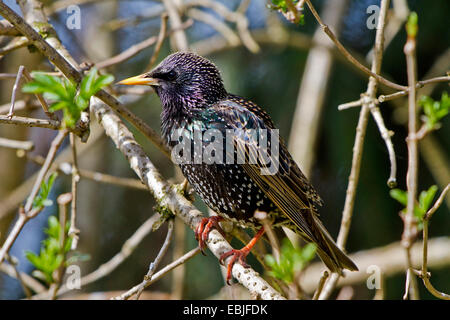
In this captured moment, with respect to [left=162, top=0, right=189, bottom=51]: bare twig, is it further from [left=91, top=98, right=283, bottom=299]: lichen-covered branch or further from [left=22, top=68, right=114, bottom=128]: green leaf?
[left=22, top=68, right=114, bottom=128]: green leaf

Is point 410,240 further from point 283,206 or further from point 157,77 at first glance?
point 157,77

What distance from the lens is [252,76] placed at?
16.8 feet

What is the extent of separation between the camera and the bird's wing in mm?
3278

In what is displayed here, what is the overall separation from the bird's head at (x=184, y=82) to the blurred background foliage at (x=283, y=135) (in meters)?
1.24

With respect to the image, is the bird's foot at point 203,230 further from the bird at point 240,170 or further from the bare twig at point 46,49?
the bare twig at point 46,49

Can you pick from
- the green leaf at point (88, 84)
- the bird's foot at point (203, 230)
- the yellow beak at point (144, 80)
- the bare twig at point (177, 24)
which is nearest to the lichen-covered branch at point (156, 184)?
the bird's foot at point (203, 230)

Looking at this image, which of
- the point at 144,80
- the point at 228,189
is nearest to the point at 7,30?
the point at 144,80

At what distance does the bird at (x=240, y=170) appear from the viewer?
3.25 meters

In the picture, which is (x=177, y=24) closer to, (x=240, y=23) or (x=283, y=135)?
(x=240, y=23)

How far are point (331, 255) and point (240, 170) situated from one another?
71 cm

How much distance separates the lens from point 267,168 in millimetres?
3338

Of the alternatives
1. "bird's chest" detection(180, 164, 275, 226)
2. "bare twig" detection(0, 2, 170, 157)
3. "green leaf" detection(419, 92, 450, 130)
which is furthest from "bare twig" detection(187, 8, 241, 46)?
"green leaf" detection(419, 92, 450, 130)
